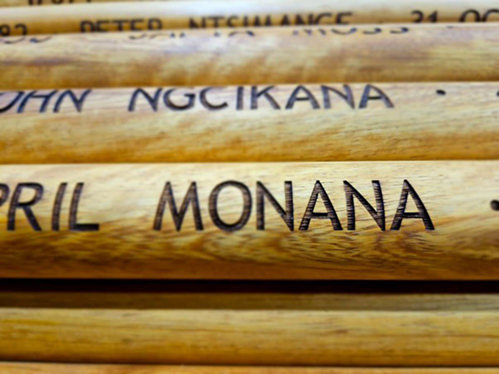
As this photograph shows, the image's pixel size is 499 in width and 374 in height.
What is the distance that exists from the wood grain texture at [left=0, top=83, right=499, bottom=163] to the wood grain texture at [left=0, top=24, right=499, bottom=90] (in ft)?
0.37

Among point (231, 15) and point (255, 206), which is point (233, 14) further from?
point (255, 206)

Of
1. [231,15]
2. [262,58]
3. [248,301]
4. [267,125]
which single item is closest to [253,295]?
[248,301]

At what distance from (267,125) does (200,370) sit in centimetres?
51

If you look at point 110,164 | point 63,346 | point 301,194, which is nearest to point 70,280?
point 63,346

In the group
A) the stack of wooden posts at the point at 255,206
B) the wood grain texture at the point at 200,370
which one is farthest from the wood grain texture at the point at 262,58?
the wood grain texture at the point at 200,370

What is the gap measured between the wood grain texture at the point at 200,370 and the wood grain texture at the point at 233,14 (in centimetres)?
92

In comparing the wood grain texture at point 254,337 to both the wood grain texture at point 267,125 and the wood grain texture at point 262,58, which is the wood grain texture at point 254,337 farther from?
the wood grain texture at point 262,58

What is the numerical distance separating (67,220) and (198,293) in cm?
30

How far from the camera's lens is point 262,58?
0.96m

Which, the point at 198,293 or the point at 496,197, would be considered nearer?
the point at 496,197

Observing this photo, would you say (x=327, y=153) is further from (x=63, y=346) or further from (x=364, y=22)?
(x=63, y=346)

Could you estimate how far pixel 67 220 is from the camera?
69 cm

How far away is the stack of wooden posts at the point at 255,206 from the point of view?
2.26 feet

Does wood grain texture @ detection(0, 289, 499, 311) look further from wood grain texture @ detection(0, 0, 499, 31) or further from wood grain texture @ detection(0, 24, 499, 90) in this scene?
wood grain texture @ detection(0, 0, 499, 31)
